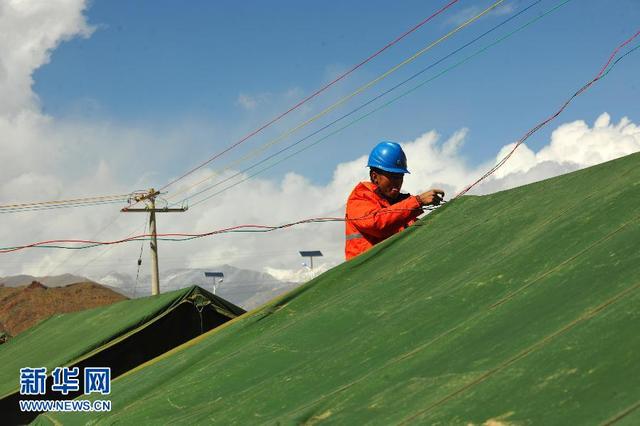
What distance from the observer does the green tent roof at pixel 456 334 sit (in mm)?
2203

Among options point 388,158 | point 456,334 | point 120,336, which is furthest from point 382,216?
point 120,336

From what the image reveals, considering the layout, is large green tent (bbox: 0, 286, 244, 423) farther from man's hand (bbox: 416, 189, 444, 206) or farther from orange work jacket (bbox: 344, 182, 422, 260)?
man's hand (bbox: 416, 189, 444, 206)

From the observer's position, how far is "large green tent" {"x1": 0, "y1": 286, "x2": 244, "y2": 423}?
Result: 7.00 metres

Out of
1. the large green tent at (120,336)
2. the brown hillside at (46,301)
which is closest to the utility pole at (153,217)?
the brown hillside at (46,301)

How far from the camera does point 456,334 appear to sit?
2.89 meters

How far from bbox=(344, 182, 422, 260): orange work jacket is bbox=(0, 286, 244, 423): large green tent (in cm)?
280

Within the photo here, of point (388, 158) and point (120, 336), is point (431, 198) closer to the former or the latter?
point (388, 158)

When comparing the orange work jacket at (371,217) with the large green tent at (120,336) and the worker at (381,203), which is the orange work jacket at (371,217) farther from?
the large green tent at (120,336)

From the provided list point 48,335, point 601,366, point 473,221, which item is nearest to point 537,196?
point 473,221

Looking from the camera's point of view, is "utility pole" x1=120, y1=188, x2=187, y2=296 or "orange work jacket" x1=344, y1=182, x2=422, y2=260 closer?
"orange work jacket" x1=344, y1=182, x2=422, y2=260

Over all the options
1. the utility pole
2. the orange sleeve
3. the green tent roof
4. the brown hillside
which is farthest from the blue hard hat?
the brown hillside

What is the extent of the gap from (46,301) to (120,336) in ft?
140

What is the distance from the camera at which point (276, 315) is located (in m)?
4.61

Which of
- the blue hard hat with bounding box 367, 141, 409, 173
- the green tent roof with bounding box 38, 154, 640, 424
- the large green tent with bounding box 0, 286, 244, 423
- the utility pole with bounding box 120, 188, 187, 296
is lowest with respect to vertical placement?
the green tent roof with bounding box 38, 154, 640, 424
